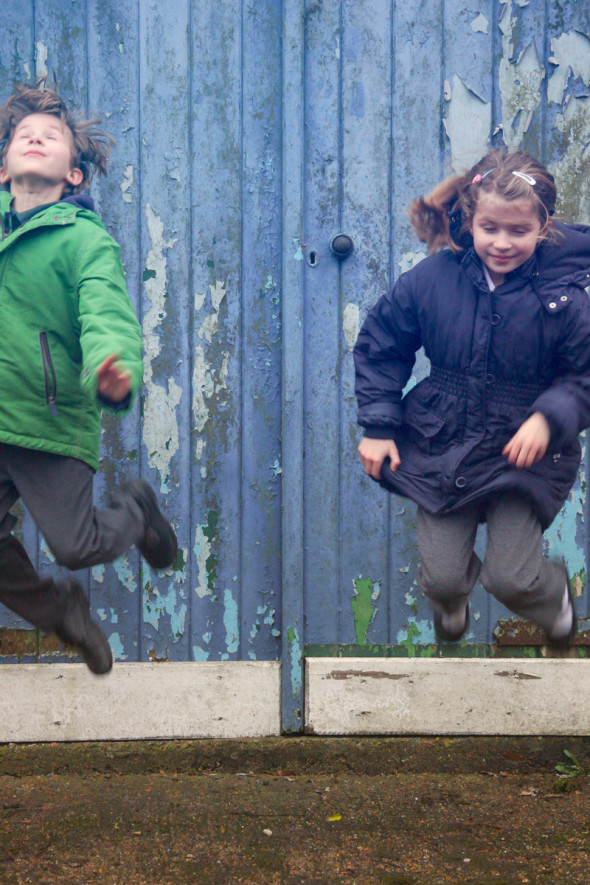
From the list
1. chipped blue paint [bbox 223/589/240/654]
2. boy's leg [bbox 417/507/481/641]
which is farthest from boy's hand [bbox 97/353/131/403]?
chipped blue paint [bbox 223/589/240/654]

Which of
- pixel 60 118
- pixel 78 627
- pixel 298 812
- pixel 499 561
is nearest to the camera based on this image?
pixel 499 561

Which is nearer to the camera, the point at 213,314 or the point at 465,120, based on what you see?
the point at 465,120

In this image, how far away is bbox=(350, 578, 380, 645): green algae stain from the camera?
359 cm

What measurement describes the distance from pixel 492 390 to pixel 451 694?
1.62 m

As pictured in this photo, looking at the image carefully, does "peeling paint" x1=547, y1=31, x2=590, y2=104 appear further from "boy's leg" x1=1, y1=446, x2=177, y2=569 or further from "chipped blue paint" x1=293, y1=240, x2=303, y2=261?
"boy's leg" x1=1, y1=446, x2=177, y2=569

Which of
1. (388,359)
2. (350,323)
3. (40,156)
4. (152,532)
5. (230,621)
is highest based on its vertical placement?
(40,156)

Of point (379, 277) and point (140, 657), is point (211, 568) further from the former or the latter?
point (379, 277)

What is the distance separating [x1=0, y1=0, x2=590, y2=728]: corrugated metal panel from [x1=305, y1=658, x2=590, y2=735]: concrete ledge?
0.09 metres

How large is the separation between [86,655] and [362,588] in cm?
127

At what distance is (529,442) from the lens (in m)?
2.39

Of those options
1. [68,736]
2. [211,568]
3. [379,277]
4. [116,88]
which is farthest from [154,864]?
[116,88]

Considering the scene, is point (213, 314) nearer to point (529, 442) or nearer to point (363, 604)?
point (363, 604)

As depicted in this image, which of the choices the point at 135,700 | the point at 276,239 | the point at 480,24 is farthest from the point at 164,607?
the point at 480,24

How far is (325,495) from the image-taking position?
3.58m
